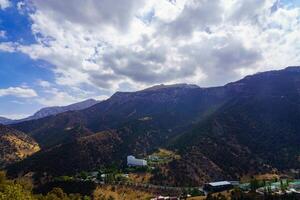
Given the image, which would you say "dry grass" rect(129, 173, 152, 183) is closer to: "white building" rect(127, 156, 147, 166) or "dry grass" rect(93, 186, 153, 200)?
"dry grass" rect(93, 186, 153, 200)

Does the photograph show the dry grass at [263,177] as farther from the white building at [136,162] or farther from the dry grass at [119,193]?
the white building at [136,162]

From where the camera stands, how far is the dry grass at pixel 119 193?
137 metres

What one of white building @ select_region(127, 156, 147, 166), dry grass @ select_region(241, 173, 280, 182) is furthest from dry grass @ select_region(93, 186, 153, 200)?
dry grass @ select_region(241, 173, 280, 182)

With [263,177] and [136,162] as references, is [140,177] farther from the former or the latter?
[263,177]

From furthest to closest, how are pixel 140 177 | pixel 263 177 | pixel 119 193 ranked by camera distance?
pixel 140 177 → pixel 263 177 → pixel 119 193

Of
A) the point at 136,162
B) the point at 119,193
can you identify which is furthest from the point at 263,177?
the point at 119,193

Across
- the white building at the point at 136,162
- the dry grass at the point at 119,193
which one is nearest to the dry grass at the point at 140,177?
the dry grass at the point at 119,193

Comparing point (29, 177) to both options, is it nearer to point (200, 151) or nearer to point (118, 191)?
point (118, 191)

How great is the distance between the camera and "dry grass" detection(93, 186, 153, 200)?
13738 centimetres

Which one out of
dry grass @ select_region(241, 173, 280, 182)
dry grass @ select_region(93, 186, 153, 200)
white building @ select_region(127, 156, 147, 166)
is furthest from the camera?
white building @ select_region(127, 156, 147, 166)

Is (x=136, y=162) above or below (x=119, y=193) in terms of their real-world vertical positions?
above

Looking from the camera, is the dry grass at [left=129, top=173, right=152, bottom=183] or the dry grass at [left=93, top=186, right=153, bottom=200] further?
the dry grass at [left=129, top=173, right=152, bottom=183]

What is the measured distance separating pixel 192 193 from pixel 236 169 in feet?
157

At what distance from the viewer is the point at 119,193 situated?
5595 inches
